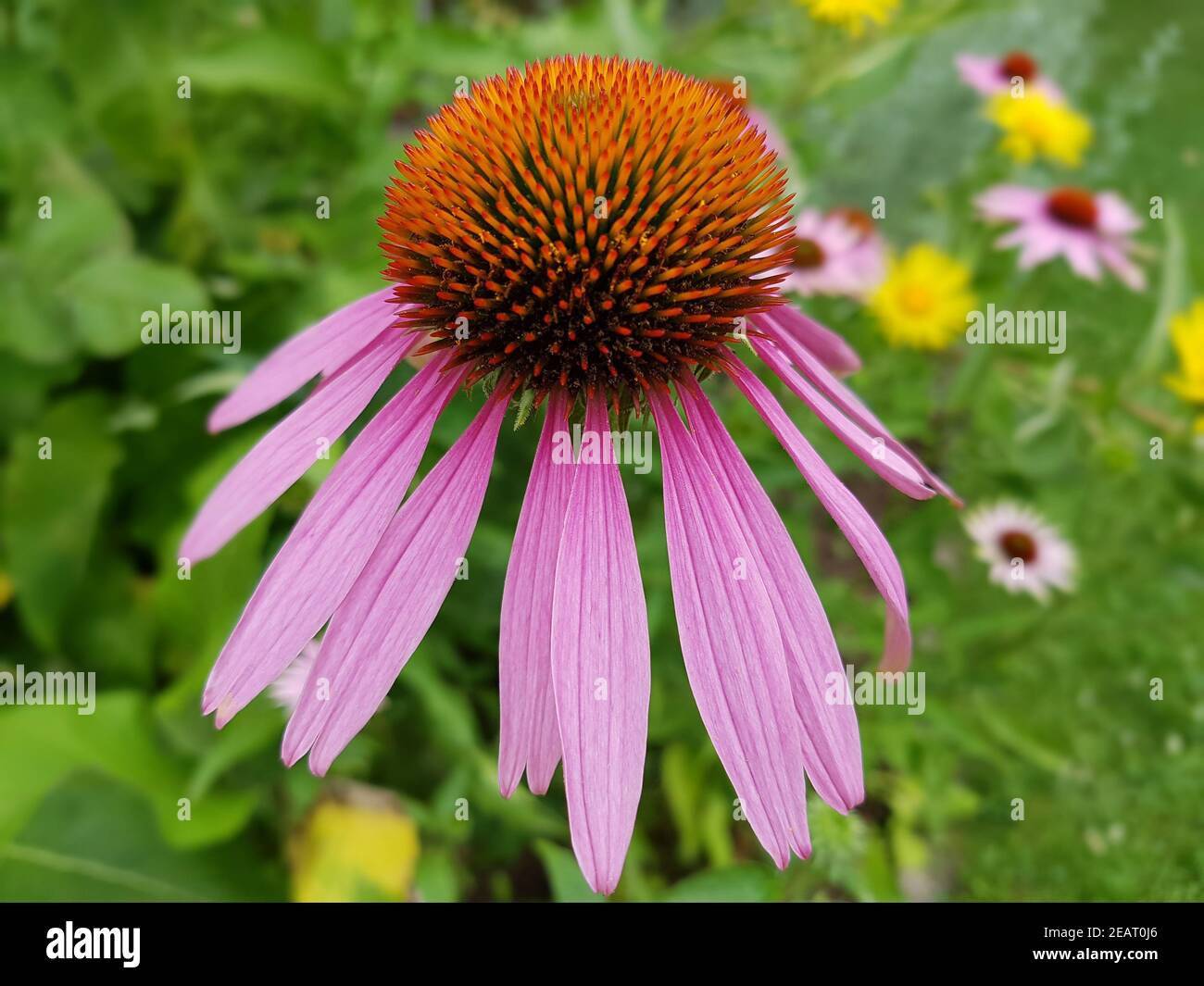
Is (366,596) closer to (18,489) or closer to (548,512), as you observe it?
(548,512)

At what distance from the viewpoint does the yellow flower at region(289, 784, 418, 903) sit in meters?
1.16

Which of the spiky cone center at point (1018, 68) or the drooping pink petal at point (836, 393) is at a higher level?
the spiky cone center at point (1018, 68)

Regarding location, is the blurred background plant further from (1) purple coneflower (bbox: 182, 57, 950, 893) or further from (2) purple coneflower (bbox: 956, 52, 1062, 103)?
(1) purple coneflower (bbox: 182, 57, 950, 893)

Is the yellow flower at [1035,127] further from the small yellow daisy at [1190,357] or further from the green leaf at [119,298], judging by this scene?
the green leaf at [119,298]

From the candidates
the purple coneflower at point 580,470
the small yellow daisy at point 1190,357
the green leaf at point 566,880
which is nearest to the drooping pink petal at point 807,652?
the purple coneflower at point 580,470

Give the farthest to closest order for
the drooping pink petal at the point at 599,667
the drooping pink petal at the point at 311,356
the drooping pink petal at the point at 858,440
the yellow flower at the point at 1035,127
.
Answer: the yellow flower at the point at 1035,127
the drooping pink petal at the point at 311,356
the drooping pink petal at the point at 858,440
the drooping pink petal at the point at 599,667

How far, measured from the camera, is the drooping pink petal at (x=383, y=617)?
588mm

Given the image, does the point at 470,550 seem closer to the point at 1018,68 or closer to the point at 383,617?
the point at 383,617

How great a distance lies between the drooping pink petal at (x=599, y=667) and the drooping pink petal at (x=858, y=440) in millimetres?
156

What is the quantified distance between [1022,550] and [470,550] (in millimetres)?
893

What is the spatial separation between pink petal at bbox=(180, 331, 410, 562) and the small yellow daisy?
1.24 meters

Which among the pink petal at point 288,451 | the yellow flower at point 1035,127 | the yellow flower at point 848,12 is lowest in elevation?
the pink petal at point 288,451

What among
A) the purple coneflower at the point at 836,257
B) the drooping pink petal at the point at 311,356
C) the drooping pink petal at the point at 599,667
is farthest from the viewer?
the purple coneflower at the point at 836,257
